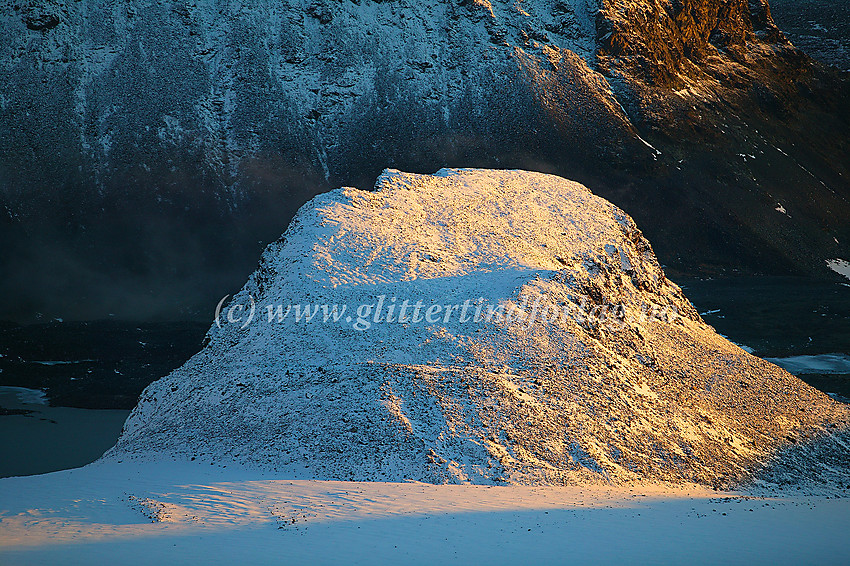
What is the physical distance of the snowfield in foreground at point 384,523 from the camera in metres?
13.0

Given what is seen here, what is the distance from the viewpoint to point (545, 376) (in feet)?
74.5

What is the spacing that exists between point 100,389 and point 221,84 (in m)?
57.1

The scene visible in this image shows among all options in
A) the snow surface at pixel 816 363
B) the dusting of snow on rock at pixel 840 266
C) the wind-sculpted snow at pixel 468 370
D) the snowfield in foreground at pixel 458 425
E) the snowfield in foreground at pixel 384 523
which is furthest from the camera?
the dusting of snow on rock at pixel 840 266

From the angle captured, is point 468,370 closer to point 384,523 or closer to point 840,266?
point 384,523

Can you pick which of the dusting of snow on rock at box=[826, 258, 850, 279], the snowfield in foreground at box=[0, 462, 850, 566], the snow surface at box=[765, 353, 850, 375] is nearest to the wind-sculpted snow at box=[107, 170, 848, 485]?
the snowfield in foreground at box=[0, 462, 850, 566]

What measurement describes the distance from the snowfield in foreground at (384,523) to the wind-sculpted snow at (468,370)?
1652mm

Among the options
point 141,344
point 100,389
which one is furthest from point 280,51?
point 100,389

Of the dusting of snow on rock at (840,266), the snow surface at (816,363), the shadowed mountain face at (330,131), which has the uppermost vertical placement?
the shadowed mountain face at (330,131)

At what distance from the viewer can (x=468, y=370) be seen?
72.5 ft

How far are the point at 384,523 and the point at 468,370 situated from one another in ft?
26.2

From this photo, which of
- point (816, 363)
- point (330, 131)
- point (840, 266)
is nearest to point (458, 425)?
point (816, 363)

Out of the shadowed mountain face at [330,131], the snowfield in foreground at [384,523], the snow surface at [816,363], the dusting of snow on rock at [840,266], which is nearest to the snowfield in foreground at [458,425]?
the snowfield in foreground at [384,523]

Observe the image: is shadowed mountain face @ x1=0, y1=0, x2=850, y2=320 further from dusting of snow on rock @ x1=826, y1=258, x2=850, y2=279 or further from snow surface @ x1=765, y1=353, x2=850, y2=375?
snow surface @ x1=765, y1=353, x2=850, y2=375

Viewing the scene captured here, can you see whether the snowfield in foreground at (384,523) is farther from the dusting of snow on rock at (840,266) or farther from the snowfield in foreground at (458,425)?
the dusting of snow on rock at (840,266)
